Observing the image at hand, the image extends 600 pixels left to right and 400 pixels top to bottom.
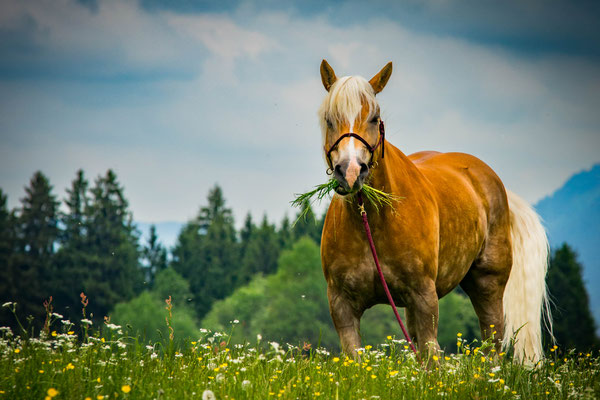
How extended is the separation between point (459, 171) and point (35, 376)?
5700mm

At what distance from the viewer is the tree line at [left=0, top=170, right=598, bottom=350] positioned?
211 ft

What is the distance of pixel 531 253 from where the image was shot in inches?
328

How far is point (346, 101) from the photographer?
5.16 metres

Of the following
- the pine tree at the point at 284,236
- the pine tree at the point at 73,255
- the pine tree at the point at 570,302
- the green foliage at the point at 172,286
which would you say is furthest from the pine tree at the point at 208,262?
the pine tree at the point at 570,302

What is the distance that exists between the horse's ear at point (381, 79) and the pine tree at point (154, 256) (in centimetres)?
9833

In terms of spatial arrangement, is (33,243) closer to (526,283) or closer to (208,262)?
(208,262)

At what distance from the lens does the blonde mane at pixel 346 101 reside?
16.8 ft

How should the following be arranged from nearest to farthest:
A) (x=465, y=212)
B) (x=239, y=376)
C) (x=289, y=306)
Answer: (x=239, y=376) → (x=465, y=212) → (x=289, y=306)

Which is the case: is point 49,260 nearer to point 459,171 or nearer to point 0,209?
point 0,209

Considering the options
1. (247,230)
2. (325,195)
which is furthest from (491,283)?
(247,230)

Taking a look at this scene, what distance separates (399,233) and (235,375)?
206 cm

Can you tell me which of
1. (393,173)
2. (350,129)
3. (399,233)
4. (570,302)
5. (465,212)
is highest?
(570,302)

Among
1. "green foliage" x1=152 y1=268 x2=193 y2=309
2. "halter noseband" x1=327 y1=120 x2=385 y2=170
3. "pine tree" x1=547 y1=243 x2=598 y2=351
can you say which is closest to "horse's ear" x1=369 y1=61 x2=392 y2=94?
"halter noseband" x1=327 y1=120 x2=385 y2=170

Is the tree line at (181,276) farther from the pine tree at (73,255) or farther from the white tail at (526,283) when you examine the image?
the white tail at (526,283)
